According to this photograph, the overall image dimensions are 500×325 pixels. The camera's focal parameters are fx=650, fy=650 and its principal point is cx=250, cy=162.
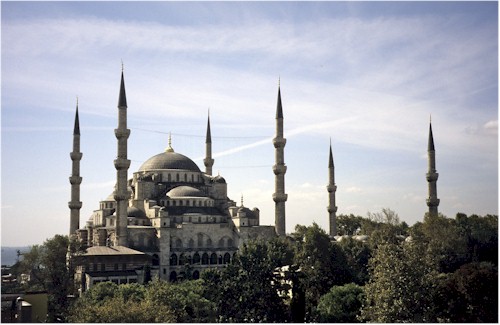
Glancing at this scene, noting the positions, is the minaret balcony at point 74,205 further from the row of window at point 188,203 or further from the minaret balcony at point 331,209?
the minaret balcony at point 331,209

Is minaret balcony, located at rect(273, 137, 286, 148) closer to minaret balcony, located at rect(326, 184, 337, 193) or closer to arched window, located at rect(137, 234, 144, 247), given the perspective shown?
minaret balcony, located at rect(326, 184, 337, 193)

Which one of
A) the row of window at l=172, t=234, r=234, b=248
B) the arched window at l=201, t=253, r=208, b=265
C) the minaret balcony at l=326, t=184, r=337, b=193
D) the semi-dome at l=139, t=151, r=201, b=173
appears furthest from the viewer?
the minaret balcony at l=326, t=184, r=337, b=193

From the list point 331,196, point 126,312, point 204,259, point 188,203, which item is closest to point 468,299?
point 126,312

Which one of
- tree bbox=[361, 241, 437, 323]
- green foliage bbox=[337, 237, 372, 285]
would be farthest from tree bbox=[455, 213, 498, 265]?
tree bbox=[361, 241, 437, 323]

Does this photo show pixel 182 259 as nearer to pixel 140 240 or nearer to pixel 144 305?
pixel 140 240

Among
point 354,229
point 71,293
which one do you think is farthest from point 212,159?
point 71,293

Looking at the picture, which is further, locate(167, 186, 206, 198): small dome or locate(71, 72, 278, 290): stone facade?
locate(167, 186, 206, 198): small dome

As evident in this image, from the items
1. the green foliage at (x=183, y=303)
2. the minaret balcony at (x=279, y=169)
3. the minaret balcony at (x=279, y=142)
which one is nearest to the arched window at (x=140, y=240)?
the minaret balcony at (x=279, y=169)

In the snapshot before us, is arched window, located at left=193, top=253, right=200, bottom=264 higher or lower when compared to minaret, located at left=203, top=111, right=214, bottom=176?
lower
